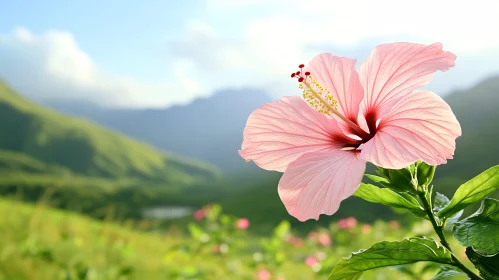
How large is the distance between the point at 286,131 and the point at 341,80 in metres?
0.17

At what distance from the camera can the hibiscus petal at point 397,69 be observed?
74cm

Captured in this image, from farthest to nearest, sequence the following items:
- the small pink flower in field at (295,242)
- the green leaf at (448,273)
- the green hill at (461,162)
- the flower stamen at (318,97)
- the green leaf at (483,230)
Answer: the green hill at (461,162) < the small pink flower in field at (295,242) < the flower stamen at (318,97) < the green leaf at (448,273) < the green leaf at (483,230)

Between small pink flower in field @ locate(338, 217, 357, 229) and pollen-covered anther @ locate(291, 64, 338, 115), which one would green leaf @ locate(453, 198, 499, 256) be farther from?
small pink flower in field @ locate(338, 217, 357, 229)

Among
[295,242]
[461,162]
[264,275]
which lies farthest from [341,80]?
[461,162]

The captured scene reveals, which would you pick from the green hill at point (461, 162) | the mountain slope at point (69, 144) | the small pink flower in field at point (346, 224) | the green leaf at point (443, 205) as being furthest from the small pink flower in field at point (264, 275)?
the mountain slope at point (69, 144)

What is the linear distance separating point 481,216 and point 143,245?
28.3 ft

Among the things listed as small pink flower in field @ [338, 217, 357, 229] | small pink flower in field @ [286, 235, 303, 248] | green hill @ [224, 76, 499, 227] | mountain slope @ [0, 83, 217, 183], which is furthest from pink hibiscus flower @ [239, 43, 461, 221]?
mountain slope @ [0, 83, 217, 183]

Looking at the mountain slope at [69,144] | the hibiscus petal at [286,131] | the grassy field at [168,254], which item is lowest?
the grassy field at [168,254]

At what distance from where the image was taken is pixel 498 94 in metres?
57.1

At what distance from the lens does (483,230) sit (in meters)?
0.64

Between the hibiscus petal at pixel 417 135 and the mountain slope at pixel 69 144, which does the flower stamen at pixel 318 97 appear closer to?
the hibiscus petal at pixel 417 135

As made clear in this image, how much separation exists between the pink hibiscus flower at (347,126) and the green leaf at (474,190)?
8cm

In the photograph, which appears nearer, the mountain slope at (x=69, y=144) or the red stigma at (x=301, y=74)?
the red stigma at (x=301, y=74)

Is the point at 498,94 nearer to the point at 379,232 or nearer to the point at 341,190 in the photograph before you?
the point at 379,232
